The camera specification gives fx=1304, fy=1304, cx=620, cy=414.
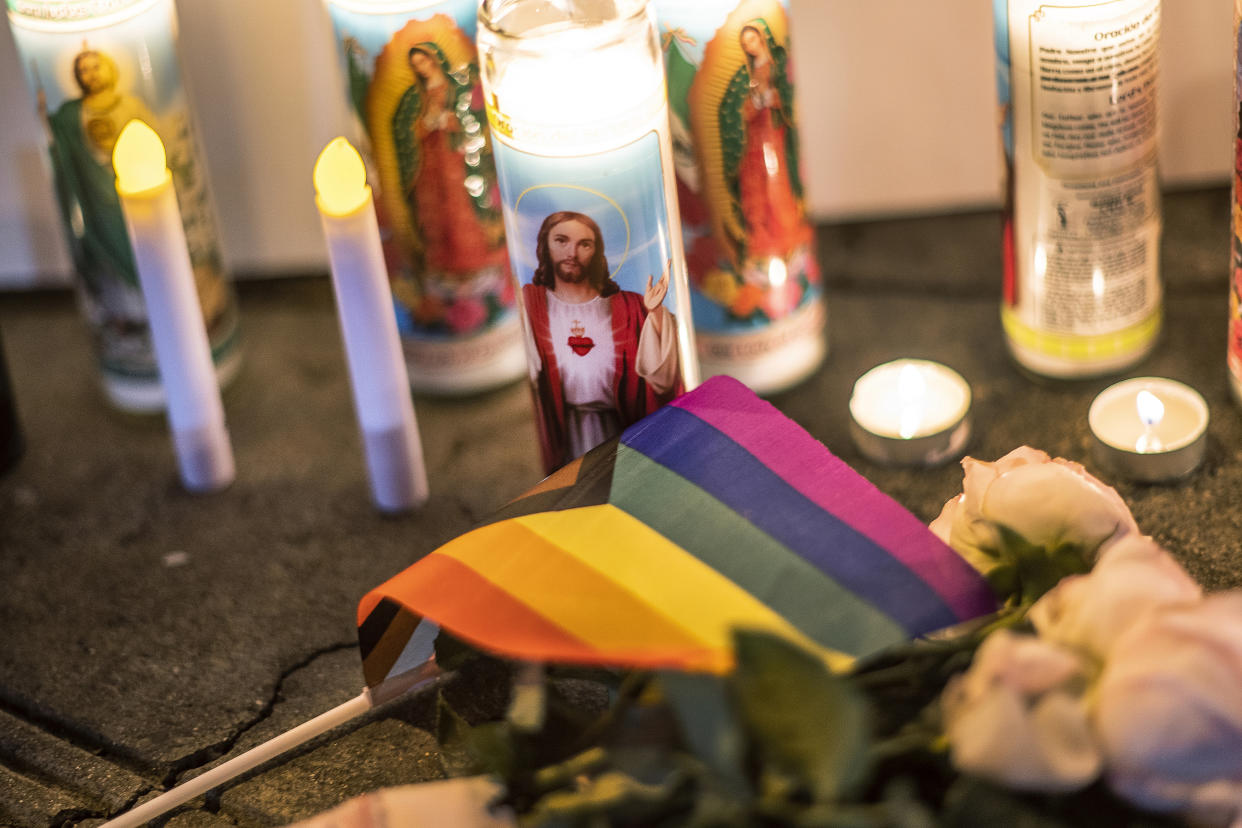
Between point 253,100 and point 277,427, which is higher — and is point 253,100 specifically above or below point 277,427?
above

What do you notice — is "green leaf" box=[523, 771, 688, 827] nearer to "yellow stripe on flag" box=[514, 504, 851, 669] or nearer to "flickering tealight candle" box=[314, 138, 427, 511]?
"yellow stripe on flag" box=[514, 504, 851, 669]

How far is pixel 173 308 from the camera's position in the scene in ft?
1.87

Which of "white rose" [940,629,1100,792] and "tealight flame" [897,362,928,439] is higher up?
"white rose" [940,629,1100,792]

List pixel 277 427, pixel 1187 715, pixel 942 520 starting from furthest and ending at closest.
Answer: pixel 277 427 < pixel 942 520 < pixel 1187 715

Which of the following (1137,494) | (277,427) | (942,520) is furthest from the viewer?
(277,427)

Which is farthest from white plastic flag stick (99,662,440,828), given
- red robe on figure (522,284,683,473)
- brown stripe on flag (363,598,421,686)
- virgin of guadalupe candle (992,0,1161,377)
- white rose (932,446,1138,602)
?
virgin of guadalupe candle (992,0,1161,377)

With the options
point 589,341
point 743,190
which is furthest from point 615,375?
point 743,190

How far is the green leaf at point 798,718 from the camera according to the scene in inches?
12.0

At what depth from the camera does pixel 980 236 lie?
724 mm

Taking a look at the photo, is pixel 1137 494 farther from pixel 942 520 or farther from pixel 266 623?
pixel 266 623

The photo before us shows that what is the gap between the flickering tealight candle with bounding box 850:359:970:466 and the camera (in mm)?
572

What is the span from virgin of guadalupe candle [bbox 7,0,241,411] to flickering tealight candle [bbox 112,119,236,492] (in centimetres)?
3

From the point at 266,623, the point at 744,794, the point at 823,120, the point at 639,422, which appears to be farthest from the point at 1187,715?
the point at 823,120

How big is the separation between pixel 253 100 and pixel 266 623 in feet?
1.02
